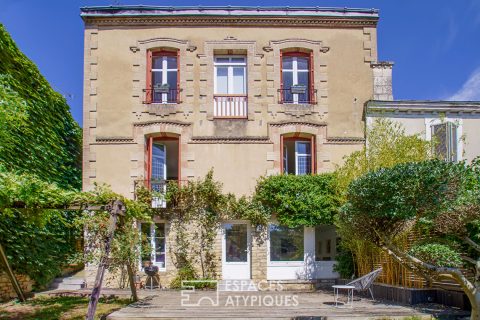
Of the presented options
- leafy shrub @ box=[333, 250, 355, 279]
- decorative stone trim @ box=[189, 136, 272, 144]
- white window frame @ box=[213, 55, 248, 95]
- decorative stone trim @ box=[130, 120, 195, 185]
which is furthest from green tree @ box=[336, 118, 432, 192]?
decorative stone trim @ box=[130, 120, 195, 185]

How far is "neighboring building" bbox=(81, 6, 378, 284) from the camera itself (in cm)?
1478

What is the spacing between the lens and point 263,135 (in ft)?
49.2

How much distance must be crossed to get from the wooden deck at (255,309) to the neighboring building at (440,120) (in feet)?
19.8

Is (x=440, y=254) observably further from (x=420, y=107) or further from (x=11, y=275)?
(x=11, y=275)

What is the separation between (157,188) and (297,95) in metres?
5.36

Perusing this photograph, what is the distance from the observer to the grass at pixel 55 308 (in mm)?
9188

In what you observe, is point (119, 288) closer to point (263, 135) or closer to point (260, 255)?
point (260, 255)

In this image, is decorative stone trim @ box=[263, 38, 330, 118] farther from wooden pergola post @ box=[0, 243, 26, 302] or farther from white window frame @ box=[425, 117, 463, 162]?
wooden pergola post @ box=[0, 243, 26, 302]

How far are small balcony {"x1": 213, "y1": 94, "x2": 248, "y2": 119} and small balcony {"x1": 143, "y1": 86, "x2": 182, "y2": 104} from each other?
1.24m

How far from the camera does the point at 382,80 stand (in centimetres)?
1524

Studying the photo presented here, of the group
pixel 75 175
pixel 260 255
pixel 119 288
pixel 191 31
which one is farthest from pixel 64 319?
pixel 191 31

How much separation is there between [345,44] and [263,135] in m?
4.03

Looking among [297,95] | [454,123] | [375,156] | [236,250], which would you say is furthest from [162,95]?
[454,123]

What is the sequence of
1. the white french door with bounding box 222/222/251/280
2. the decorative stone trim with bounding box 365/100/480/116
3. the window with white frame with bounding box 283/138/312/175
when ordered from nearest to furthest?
the decorative stone trim with bounding box 365/100/480/116 → the white french door with bounding box 222/222/251/280 → the window with white frame with bounding box 283/138/312/175
